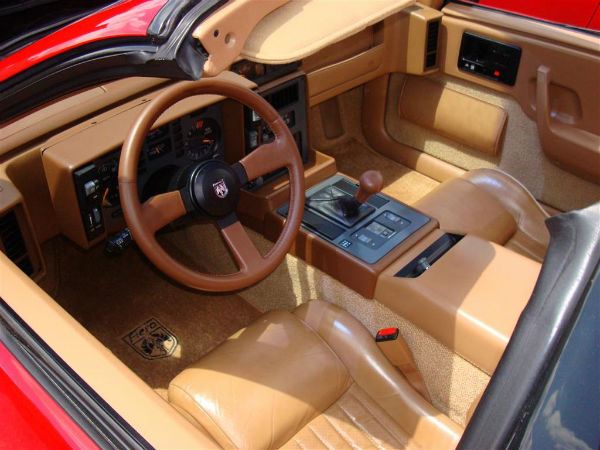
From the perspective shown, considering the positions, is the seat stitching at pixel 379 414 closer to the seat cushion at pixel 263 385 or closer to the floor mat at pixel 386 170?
the seat cushion at pixel 263 385

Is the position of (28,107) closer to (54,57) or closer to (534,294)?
(54,57)

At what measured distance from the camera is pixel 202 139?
6.38ft

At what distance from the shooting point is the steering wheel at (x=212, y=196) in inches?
58.4

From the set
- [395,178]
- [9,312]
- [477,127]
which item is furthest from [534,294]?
[395,178]

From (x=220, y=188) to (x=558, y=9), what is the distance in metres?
1.96

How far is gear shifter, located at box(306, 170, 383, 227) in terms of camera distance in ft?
6.23

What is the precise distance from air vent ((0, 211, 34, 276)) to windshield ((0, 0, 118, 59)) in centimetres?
71

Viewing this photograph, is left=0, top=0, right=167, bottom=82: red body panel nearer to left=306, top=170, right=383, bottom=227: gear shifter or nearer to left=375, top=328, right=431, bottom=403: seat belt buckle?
left=306, top=170, right=383, bottom=227: gear shifter

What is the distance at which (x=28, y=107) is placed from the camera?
1.59 meters

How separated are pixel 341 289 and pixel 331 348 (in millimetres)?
214

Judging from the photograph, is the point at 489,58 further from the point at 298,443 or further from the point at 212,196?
the point at 298,443

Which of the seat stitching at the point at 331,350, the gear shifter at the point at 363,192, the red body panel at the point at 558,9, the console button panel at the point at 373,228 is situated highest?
the red body panel at the point at 558,9

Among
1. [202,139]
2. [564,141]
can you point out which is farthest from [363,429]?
[564,141]

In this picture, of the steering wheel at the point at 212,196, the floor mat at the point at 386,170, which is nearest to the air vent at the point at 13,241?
the steering wheel at the point at 212,196
